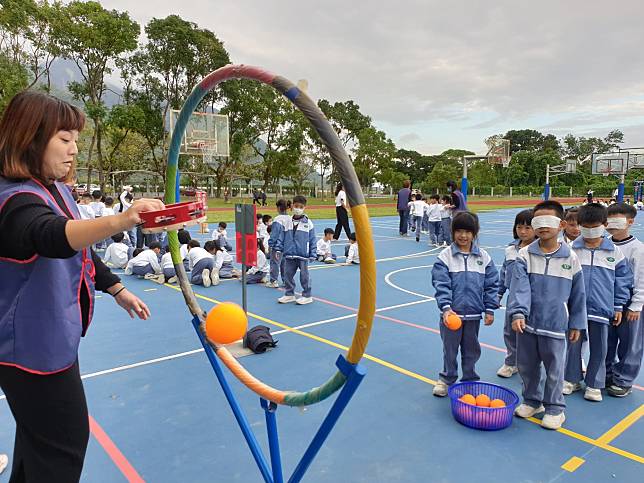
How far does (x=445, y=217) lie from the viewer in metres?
14.0

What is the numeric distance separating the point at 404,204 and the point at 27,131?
16148mm

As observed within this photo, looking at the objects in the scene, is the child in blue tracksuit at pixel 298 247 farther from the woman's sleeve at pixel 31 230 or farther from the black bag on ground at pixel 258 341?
the woman's sleeve at pixel 31 230

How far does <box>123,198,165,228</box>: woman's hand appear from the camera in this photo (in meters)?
1.43

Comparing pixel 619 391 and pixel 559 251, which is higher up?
pixel 559 251

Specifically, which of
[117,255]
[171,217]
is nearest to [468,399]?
[171,217]

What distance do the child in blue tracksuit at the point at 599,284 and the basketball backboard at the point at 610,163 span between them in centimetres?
3742

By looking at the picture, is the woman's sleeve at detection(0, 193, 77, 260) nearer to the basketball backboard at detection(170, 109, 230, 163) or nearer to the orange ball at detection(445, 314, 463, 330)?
the orange ball at detection(445, 314, 463, 330)

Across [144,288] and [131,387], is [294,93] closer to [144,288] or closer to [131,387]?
[131,387]

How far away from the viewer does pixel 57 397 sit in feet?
5.76

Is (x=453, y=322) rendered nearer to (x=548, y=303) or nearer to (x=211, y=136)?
(x=548, y=303)

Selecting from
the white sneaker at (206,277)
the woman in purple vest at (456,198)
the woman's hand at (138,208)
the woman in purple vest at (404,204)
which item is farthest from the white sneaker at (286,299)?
the woman in purple vest at (404,204)

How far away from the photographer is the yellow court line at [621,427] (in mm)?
3489

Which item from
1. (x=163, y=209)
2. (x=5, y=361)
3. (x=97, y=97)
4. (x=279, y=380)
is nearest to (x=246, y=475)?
(x=279, y=380)

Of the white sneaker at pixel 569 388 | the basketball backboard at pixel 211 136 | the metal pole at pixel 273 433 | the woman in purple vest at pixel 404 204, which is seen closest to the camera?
the metal pole at pixel 273 433
